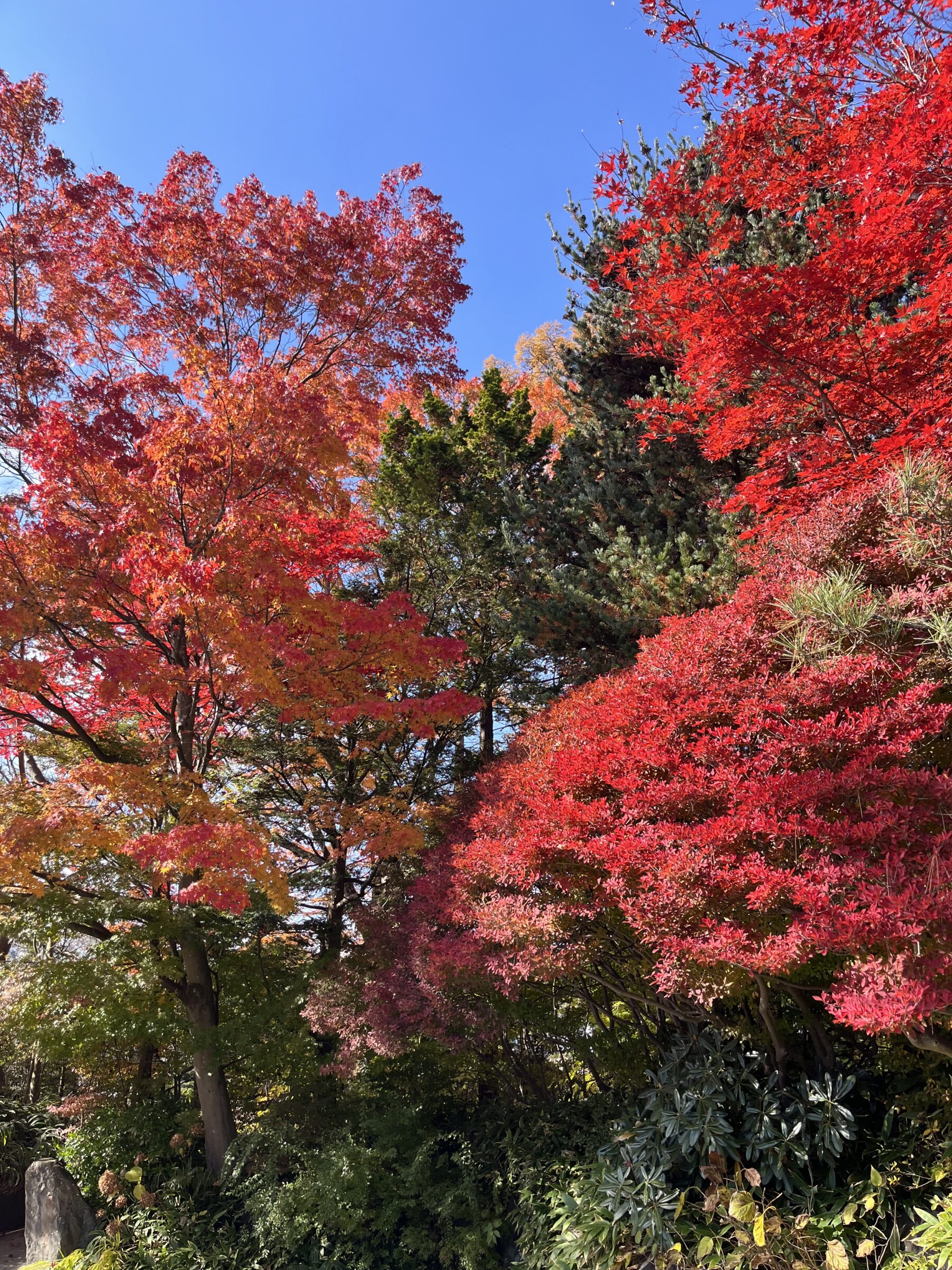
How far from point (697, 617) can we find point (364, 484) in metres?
5.96

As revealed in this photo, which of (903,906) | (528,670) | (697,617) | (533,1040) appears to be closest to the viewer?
(903,906)

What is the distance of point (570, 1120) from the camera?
5793 millimetres

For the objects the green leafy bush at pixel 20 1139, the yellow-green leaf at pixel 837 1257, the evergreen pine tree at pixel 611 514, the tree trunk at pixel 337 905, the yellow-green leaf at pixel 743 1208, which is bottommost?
the yellow-green leaf at pixel 837 1257

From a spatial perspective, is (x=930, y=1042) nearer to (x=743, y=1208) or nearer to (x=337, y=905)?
(x=743, y=1208)

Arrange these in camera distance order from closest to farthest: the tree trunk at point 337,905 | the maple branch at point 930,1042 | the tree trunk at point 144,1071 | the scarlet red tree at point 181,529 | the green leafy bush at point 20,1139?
1. the maple branch at point 930,1042
2. the scarlet red tree at point 181,529
3. the tree trunk at point 144,1071
4. the tree trunk at point 337,905
5. the green leafy bush at point 20,1139

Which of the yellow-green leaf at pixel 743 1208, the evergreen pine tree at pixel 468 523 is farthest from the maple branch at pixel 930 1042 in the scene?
the evergreen pine tree at pixel 468 523

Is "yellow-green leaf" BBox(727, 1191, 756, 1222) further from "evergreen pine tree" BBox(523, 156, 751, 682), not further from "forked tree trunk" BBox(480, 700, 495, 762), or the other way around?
"forked tree trunk" BBox(480, 700, 495, 762)

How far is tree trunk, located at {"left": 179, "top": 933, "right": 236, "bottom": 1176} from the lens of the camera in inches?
274

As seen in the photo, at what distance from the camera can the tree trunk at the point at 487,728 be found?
9148mm

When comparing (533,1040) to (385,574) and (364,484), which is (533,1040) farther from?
(364,484)

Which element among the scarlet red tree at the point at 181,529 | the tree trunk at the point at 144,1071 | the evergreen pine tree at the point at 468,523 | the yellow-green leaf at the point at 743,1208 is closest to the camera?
the yellow-green leaf at the point at 743,1208

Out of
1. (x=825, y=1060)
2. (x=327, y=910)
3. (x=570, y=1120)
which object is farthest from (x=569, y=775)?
(x=327, y=910)

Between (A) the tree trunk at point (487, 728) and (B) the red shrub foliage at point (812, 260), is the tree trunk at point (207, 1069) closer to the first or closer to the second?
(A) the tree trunk at point (487, 728)

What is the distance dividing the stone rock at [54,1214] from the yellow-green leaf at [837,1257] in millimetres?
6619
